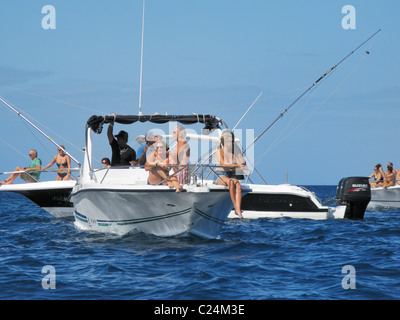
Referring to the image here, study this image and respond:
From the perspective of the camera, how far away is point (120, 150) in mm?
13875

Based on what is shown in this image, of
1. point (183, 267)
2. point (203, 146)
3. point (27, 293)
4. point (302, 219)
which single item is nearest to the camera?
point (27, 293)

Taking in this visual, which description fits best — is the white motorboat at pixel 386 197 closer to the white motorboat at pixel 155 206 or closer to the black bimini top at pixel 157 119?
the black bimini top at pixel 157 119

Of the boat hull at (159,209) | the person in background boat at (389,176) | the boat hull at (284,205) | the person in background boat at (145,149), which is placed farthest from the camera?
the person in background boat at (389,176)

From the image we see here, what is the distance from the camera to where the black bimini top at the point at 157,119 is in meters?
12.9

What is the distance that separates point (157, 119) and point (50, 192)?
24.0ft

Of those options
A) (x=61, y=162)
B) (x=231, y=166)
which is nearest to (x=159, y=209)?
(x=231, y=166)

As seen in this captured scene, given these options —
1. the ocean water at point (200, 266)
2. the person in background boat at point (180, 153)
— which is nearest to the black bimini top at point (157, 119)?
the person in background boat at point (180, 153)

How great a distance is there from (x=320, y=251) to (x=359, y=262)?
4.71ft

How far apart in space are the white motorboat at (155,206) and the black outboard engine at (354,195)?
639 cm

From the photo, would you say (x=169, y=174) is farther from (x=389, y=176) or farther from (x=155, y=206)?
(x=389, y=176)

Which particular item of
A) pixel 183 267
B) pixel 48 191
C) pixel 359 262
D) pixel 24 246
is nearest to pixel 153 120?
pixel 24 246
